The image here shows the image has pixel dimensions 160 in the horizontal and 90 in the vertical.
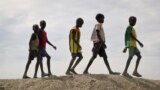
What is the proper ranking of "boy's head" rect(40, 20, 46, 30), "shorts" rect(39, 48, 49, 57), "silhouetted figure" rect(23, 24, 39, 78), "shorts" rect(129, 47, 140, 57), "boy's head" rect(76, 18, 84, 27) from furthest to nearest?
"silhouetted figure" rect(23, 24, 39, 78) < "boy's head" rect(40, 20, 46, 30) < "shorts" rect(39, 48, 49, 57) < "boy's head" rect(76, 18, 84, 27) < "shorts" rect(129, 47, 140, 57)

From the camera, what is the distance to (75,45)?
440 inches

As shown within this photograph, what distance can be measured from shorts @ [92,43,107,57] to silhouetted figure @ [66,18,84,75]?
467 mm

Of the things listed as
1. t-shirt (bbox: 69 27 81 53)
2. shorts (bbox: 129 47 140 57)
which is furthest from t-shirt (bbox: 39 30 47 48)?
shorts (bbox: 129 47 140 57)

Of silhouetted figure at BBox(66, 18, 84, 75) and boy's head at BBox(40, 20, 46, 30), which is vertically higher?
boy's head at BBox(40, 20, 46, 30)

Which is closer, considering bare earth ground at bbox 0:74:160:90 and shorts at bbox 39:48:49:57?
bare earth ground at bbox 0:74:160:90

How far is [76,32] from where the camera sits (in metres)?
11.2

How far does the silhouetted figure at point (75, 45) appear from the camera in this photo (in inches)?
438

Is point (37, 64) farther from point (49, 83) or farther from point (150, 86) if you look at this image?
point (150, 86)

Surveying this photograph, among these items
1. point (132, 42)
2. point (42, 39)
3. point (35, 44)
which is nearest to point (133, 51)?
point (132, 42)

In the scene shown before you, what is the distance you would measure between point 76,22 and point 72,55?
93 cm

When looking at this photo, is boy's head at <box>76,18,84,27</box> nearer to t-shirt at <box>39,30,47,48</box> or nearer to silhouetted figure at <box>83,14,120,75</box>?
silhouetted figure at <box>83,14,120,75</box>

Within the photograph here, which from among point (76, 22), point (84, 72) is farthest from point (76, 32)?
point (84, 72)

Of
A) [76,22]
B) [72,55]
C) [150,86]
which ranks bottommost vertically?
[150,86]

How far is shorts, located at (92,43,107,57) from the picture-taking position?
10875mm
